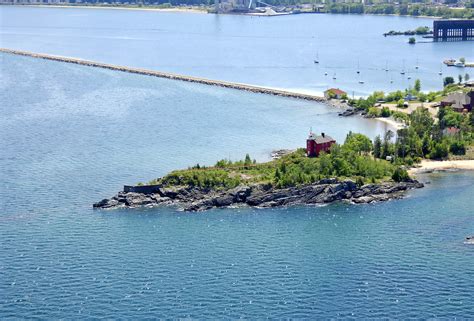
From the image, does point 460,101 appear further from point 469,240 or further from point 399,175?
point 469,240

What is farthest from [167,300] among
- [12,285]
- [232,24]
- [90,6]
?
[90,6]

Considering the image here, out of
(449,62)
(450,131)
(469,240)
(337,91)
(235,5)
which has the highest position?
(235,5)

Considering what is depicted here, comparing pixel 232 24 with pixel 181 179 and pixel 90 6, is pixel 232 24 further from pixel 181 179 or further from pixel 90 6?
pixel 181 179

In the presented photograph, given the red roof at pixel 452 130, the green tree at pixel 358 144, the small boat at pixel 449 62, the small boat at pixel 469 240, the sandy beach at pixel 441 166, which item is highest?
the green tree at pixel 358 144

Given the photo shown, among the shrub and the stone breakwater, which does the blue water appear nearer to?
the stone breakwater

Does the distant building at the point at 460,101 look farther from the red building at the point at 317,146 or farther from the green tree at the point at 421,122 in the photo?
the red building at the point at 317,146

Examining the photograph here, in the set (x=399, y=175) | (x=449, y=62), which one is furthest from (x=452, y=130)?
(x=449, y=62)

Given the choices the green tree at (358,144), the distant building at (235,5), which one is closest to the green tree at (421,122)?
the green tree at (358,144)
